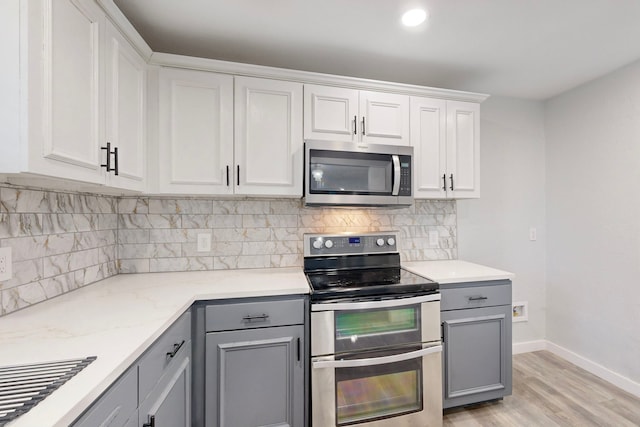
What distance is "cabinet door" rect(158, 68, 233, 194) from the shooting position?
1654 mm

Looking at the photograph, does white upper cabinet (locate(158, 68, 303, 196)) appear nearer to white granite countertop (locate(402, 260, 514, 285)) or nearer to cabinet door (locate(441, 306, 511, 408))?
→ white granite countertop (locate(402, 260, 514, 285))

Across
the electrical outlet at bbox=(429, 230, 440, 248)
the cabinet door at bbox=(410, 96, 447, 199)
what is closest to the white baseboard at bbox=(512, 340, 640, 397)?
the electrical outlet at bbox=(429, 230, 440, 248)

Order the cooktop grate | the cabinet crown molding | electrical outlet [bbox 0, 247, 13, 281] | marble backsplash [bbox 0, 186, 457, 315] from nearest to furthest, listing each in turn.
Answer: the cooktop grate, electrical outlet [bbox 0, 247, 13, 281], marble backsplash [bbox 0, 186, 457, 315], the cabinet crown molding

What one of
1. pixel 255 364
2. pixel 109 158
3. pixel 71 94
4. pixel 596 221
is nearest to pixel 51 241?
pixel 109 158

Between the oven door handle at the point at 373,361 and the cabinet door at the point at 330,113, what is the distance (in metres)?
1.34

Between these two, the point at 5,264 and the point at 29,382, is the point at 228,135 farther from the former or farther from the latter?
the point at 29,382

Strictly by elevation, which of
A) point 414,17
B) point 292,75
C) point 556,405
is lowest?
point 556,405

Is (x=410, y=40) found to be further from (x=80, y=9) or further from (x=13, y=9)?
(x=13, y=9)

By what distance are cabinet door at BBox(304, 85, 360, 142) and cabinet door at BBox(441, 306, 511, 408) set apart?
134 centimetres

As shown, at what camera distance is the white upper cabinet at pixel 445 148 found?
206cm

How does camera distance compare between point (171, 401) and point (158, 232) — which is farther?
point (158, 232)

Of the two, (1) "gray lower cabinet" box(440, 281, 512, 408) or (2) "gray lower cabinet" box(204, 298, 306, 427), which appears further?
(1) "gray lower cabinet" box(440, 281, 512, 408)

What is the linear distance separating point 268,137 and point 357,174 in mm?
615

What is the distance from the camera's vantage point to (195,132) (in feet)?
5.55
